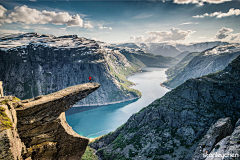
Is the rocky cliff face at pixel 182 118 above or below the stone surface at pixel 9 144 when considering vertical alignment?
below

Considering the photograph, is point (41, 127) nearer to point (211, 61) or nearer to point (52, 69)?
point (211, 61)

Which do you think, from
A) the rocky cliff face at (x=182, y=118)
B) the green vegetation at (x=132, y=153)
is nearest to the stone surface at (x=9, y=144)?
the rocky cliff face at (x=182, y=118)

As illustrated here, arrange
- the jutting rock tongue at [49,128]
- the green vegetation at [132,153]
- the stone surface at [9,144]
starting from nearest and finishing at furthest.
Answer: the stone surface at [9,144] < the jutting rock tongue at [49,128] < the green vegetation at [132,153]

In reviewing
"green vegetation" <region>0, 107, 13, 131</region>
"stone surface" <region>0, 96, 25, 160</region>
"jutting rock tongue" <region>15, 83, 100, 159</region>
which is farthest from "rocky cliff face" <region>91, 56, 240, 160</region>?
"green vegetation" <region>0, 107, 13, 131</region>

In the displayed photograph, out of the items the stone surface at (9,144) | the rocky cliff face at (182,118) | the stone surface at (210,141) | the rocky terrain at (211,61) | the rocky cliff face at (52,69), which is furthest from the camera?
the rocky cliff face at (52,69)

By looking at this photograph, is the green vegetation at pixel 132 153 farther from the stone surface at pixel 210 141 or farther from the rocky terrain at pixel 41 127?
the rocky terrain at pixel 41 127

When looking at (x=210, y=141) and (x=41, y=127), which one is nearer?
(x=41, y=127)

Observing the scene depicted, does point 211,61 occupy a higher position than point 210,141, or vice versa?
point 211,61

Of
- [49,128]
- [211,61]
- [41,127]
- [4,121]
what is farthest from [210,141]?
[211,61]
